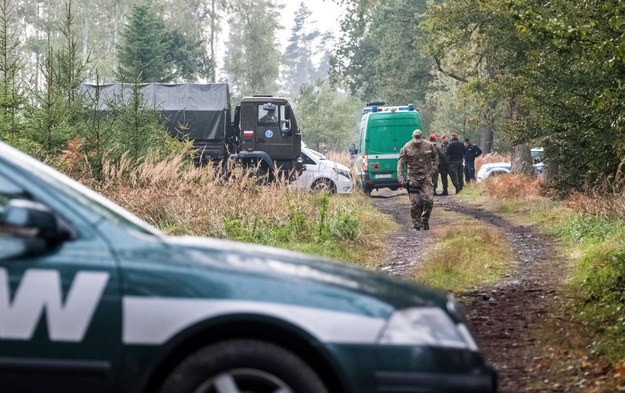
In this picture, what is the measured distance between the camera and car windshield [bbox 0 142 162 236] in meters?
4.59

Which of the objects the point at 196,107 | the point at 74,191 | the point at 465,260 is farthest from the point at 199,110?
the point at 74,191

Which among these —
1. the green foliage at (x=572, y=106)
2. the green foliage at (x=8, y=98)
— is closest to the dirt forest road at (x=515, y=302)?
the green foliage at (x=572, y=106)

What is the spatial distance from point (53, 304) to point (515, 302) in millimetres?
7846

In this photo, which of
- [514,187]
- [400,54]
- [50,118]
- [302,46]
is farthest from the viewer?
[302,46]

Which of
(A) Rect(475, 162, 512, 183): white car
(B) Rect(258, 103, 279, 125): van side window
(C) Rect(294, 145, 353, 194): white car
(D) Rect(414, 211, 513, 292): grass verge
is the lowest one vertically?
(A) Rect(475, 162, 512, 183): white car

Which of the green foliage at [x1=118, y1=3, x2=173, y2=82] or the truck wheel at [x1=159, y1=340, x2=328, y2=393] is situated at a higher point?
the green foliage at [x1=118, y1=3, x2=173, y2=82]

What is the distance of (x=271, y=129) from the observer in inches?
1276

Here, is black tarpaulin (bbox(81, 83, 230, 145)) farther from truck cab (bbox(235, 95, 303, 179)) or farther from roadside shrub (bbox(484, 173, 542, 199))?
roadside shrub (bbox(484, 173, 542, 199))

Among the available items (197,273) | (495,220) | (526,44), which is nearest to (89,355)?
(197,273)

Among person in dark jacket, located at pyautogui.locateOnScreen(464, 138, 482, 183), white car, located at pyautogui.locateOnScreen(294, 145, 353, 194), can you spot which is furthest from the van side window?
person in dark jacket, located at pyautogui.locateOnScreen(464, 138, 482, 183)

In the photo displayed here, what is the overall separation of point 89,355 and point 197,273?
49 centimetres

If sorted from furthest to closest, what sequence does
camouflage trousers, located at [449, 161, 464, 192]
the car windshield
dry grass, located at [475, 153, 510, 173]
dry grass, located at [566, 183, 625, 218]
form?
1. dry grass, located at [475, 153, 510, 173]
2. camouflage trousers, located at [449, 161, 464, 192]
3. dry grass, located at [566, 183, 625, 218]
4. the car windshield

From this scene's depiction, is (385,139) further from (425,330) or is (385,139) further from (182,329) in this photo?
(182,329)

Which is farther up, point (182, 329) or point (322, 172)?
point (182, 329)
